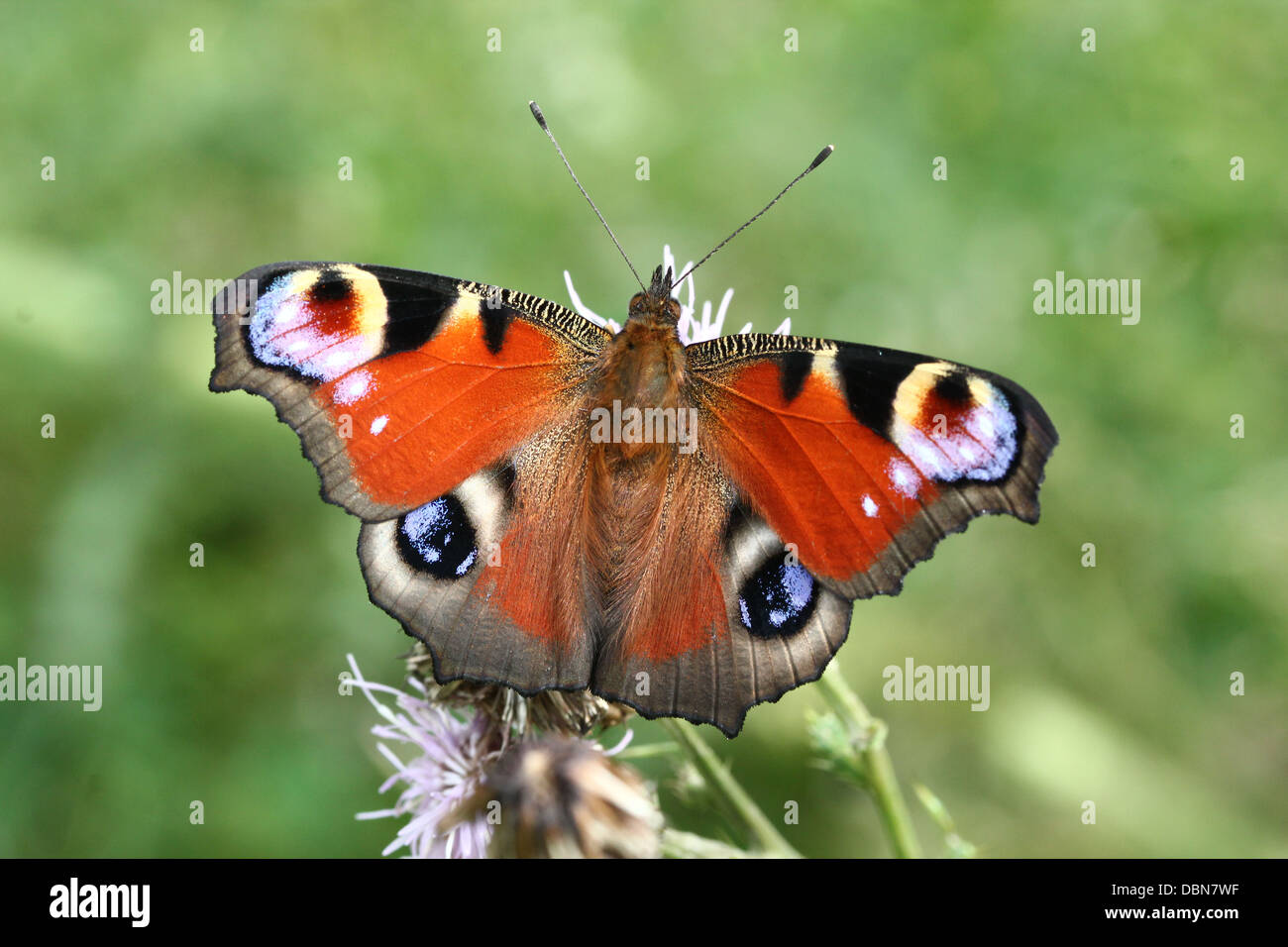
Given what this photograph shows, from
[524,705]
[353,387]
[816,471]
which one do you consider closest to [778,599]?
[816,471]

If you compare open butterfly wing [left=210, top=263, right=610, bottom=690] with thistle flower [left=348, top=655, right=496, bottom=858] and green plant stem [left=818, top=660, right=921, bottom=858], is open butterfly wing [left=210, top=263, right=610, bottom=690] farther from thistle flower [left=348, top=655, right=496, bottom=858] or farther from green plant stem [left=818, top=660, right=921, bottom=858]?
green plant stem [left=818, top=660, right=921, bottom=858]

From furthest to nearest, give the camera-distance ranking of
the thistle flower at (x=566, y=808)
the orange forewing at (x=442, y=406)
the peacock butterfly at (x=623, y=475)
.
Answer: the orange forewing at (x=442, y=406) → the peacock butterfly at (x=623, y=475) → the thistle flower at (x=566, y=808)

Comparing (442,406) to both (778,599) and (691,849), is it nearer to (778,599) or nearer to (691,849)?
(778,599)

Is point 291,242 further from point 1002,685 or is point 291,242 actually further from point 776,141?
point 1002,685

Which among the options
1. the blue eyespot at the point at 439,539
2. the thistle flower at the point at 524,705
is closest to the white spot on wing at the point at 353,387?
the blue eyespot at the point at 439,539

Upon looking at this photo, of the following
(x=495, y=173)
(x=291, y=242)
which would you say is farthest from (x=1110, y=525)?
(x=291, y=242)

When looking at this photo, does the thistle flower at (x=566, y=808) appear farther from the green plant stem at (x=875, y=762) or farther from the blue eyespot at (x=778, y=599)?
the green plant stem at (x=875, y=762)
